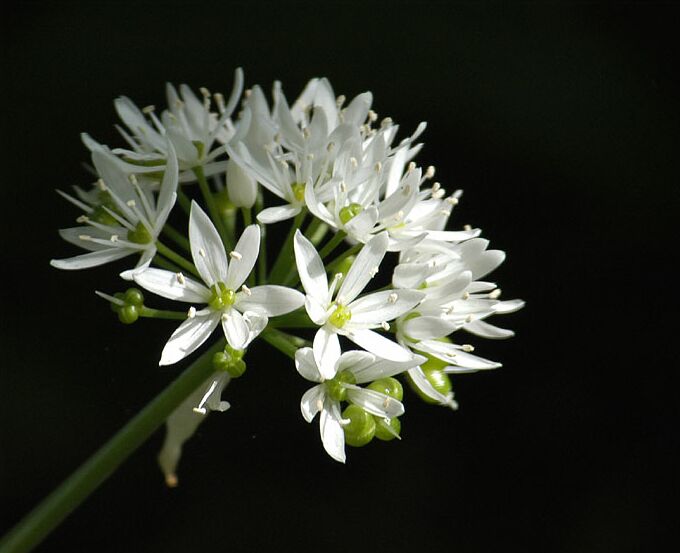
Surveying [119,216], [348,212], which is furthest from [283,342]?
[119,216]

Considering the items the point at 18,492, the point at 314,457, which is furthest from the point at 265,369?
the point at 18,492

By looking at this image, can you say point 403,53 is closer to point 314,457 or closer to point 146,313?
point 314,457

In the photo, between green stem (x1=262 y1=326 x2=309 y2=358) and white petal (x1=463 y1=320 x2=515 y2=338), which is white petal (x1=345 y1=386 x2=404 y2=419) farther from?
white petal (x1=463 y1=320 x2=515 y2=338)

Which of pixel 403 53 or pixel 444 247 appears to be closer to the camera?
pixel 444 247

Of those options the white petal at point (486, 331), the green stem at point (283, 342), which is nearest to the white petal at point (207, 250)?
the green stem at point (283, 342)

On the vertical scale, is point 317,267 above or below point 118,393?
above

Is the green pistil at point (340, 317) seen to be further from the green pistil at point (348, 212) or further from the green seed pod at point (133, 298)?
the green seed pod at point (133, 298)

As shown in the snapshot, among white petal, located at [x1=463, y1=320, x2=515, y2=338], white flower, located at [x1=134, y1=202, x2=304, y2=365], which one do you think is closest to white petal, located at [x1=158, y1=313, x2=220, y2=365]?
white flower, located at [x1=134, y1=202, x2=304, y2=365]
